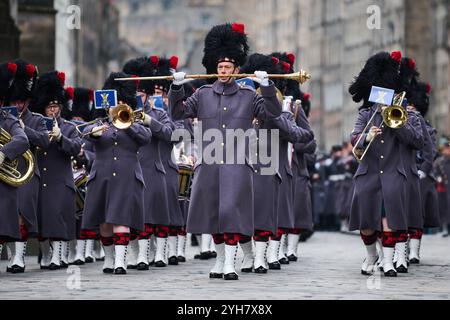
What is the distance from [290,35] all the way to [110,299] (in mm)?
109039

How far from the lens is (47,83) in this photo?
1906cm

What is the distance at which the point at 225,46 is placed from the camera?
16.5 meters

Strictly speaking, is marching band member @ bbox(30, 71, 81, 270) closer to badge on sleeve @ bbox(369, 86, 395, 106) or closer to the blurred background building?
badge on sleeve @ bbox(369, 86, 395, 106)

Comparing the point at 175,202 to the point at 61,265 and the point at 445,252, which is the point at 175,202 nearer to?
the point at 61,265

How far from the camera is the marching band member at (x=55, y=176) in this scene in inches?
737

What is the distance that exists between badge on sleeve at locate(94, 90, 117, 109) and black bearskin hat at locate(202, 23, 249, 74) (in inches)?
51.0

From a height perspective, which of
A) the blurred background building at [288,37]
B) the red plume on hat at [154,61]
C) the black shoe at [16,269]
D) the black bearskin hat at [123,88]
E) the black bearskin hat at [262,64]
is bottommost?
the black shoe at [16,269]

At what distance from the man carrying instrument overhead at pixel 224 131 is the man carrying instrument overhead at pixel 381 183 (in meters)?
1.42

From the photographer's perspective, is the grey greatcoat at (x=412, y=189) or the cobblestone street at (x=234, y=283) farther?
the grey greatcoat at (x=412, y=189)

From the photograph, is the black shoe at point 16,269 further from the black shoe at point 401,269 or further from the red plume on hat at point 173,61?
the black shoe at point 401,269

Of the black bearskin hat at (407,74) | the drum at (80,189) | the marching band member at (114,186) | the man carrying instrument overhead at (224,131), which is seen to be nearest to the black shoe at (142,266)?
the marching band member at (114,186)

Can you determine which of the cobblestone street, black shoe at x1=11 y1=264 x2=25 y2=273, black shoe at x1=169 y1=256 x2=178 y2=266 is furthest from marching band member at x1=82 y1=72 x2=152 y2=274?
black shoe at x1=169 y1=256 x2=178 y2=266

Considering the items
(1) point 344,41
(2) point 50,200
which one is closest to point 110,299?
(2) point 50,200

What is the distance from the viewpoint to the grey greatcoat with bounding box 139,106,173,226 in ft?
63.8
